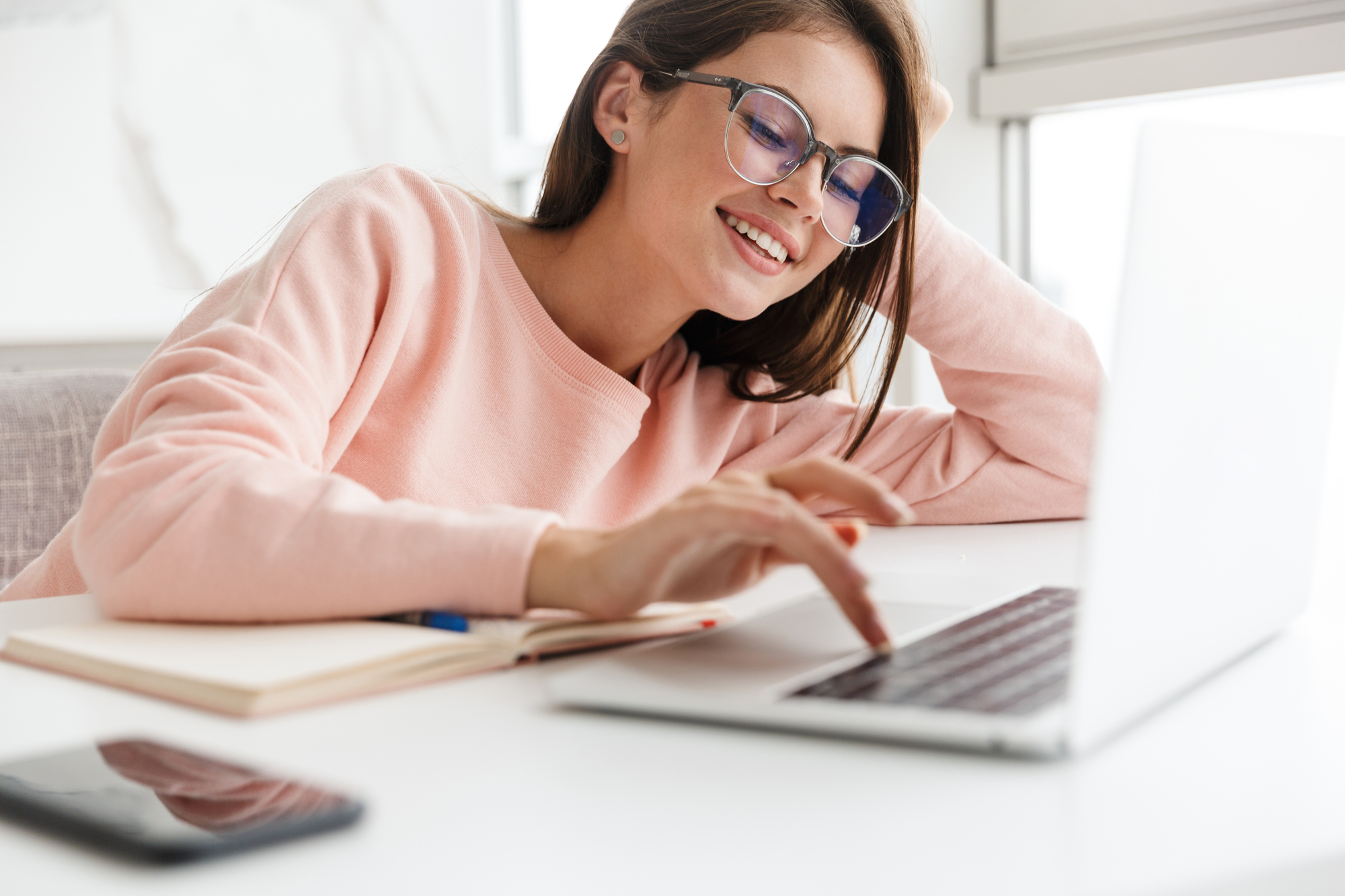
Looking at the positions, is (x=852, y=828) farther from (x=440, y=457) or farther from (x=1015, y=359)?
(x=1015, y=359)

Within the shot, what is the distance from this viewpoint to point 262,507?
2.22 ft

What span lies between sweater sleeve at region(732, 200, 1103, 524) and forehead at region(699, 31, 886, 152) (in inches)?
9.6

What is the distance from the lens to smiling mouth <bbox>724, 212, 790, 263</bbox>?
1.19m

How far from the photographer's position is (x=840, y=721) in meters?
0.48

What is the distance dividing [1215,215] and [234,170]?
2412 millimetres

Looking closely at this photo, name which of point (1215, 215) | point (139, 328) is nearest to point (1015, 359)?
point (1215, 215)

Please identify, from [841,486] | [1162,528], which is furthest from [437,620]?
[1162,528]

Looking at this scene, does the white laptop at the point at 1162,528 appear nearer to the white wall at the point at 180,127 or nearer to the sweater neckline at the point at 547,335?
the sweater neckline at the point at 547,335

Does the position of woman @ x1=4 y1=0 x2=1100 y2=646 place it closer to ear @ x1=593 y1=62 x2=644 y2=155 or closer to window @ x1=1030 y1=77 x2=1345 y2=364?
ear @ x1=593 y1=62 x2=644 y2=155

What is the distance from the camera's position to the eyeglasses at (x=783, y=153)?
110 cm

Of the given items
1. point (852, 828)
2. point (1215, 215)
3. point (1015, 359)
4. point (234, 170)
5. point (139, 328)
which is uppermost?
point (234, 170)

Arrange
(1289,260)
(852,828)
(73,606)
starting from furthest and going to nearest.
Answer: (73,606)
(1289,260)
(852,828)

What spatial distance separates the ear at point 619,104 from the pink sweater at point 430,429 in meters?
0.17

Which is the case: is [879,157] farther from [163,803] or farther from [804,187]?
[163,803]
